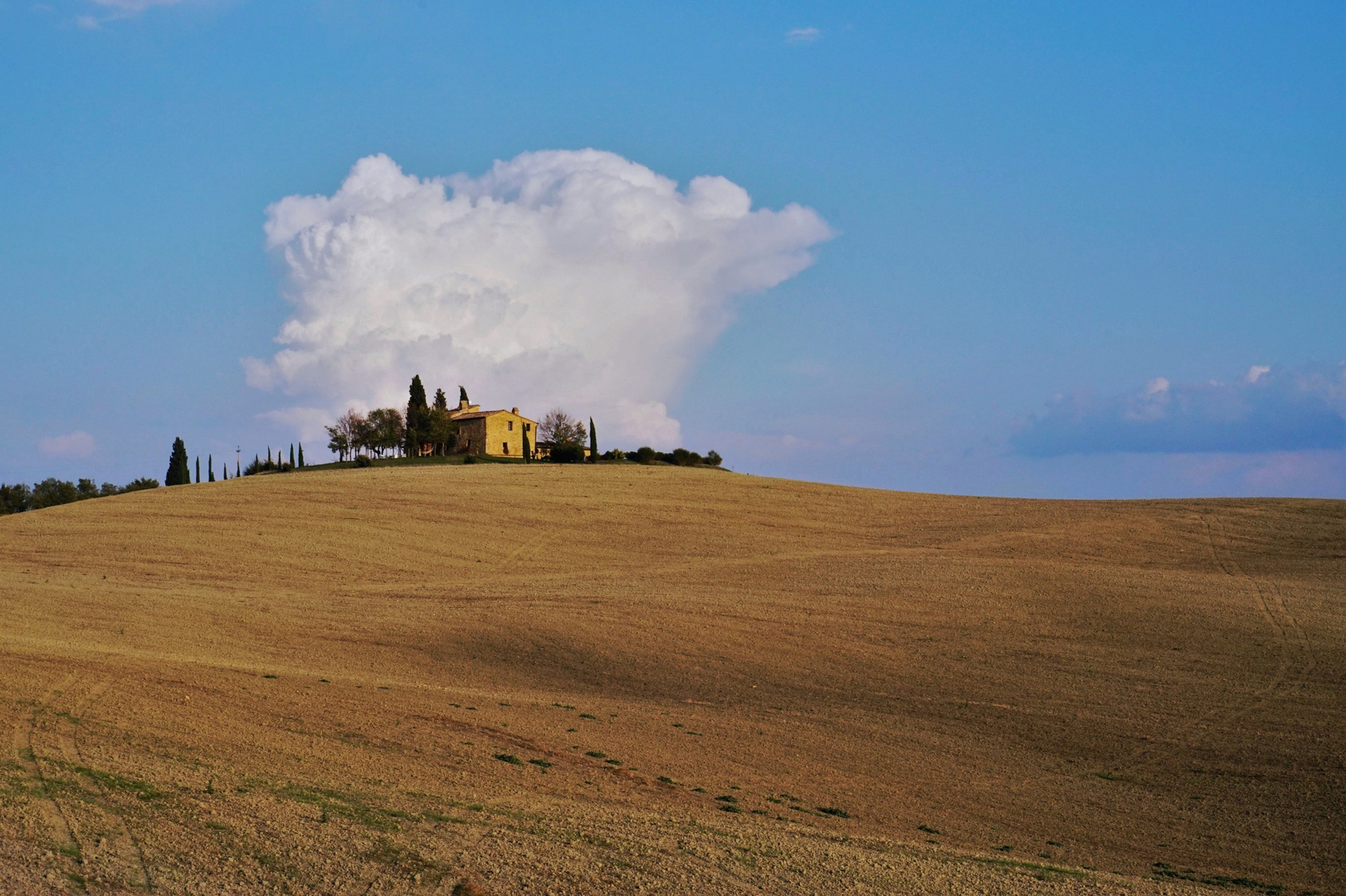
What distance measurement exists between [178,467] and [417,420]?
19.8m

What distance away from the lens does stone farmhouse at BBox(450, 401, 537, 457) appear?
95.0 meters

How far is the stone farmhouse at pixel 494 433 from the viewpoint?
95.0 m

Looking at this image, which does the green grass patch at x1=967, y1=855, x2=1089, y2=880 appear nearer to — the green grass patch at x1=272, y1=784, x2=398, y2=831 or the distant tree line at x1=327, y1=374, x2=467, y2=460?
the green grass patch at x1=272, y1=784, x2=398, y2=831

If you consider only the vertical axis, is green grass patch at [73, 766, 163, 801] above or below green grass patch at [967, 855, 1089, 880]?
above

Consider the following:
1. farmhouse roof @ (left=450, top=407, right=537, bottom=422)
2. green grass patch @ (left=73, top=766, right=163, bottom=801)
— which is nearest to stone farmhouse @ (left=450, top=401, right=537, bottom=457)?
farmhouse roof @ (left=450, top=407, right=537, bottom=422)

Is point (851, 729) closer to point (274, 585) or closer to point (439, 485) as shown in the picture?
point (274, 585)

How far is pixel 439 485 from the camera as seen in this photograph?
57.8 meters

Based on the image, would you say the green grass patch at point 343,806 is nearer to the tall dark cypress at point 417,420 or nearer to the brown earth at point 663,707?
the brown earth at point 663,707

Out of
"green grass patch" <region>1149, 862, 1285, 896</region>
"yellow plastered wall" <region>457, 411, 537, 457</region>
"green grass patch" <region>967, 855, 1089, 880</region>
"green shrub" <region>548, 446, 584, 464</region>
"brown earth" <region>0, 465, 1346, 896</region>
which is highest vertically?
"yellow plastered wall" <region>457, 411, 537, 457</region>

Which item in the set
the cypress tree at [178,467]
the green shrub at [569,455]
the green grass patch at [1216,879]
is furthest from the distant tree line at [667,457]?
the green grass patch at [1216,879]

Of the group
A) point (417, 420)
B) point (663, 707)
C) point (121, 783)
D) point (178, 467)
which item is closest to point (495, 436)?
point (417, 420)

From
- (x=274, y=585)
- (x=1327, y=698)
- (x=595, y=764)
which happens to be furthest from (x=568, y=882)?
(x=274, y=585)

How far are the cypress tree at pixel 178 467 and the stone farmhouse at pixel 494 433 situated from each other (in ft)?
74.8

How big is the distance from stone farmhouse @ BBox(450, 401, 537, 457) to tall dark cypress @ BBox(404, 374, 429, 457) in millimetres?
3560
